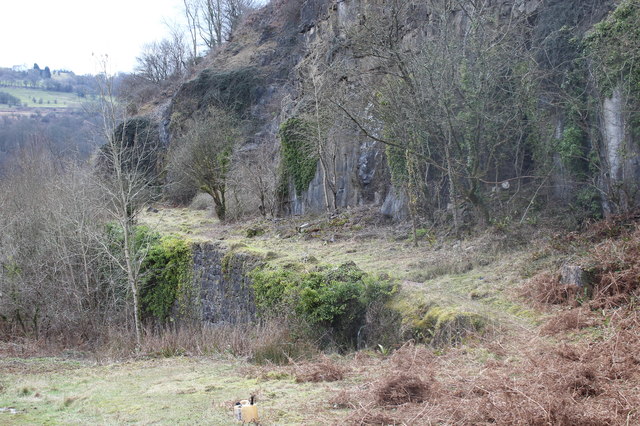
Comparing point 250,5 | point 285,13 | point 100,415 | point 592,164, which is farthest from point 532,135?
point 250,5

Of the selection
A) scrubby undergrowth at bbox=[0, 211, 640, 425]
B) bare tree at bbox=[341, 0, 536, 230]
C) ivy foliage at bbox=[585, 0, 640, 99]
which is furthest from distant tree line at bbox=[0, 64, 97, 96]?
ivy foliage at bbox=[585, 0, 640, 99]

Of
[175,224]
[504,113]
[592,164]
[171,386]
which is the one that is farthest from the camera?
[175,224]

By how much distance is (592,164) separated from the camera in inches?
460

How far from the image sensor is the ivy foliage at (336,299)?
32.8 ft

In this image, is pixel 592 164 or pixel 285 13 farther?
pixel 285 13

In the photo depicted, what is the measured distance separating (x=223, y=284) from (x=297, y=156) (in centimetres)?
1017

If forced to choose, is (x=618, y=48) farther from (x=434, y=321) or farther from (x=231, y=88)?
(x=231, y=88)

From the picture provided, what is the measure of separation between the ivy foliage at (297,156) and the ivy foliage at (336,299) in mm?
12419

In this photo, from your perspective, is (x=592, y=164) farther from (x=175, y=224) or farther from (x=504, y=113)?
(x=175, y=224)

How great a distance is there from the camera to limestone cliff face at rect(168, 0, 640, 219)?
41.4ft

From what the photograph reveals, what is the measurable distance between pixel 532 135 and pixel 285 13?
3032cm

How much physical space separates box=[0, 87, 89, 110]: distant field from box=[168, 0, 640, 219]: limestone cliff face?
228ft

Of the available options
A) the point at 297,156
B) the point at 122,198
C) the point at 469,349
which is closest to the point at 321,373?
the point at 469,349

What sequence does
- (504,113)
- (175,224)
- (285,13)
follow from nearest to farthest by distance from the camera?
(504,113) < (175,224) < (285,13)
